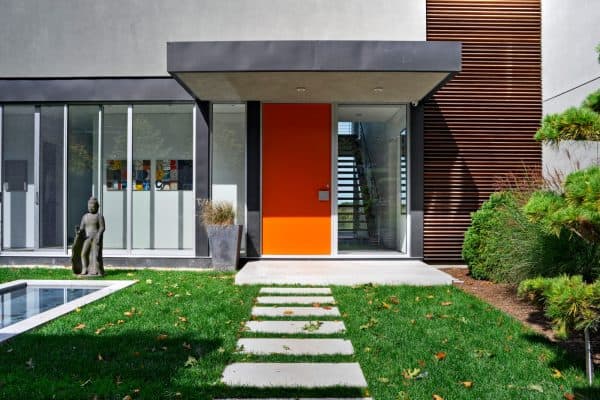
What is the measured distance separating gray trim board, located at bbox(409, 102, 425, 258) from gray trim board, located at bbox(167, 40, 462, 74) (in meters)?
2.26

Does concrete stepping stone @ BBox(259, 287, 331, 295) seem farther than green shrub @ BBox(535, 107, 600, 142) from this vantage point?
Yes

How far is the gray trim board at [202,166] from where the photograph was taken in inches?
345

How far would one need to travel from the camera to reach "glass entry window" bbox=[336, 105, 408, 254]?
914 centimetres

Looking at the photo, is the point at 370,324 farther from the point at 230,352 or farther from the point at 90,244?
Answer: the point at 90,244

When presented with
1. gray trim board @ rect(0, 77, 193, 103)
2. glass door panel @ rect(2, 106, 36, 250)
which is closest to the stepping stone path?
gray trim board @ rect(0, 77, 193, 103)

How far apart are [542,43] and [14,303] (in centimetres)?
961

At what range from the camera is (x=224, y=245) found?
325 inches

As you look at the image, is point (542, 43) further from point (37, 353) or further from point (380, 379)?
point (37, 353)

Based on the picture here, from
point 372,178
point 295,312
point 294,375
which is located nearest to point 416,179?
point 372,178

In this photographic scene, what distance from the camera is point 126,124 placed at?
9.05 meters

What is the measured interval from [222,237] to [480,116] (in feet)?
17.4

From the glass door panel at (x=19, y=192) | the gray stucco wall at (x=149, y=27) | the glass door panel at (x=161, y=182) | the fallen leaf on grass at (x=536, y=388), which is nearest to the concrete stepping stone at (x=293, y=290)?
the glass door panel at (x=161, y=182)

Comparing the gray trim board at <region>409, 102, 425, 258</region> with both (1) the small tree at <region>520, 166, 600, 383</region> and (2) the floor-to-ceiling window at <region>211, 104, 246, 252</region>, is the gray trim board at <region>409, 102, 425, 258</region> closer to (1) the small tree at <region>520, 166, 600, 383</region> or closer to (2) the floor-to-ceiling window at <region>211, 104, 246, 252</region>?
(2) the floor-to-ceiling window at <region>211, 104, 246, 252</region>

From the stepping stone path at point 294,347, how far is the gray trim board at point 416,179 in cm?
331
